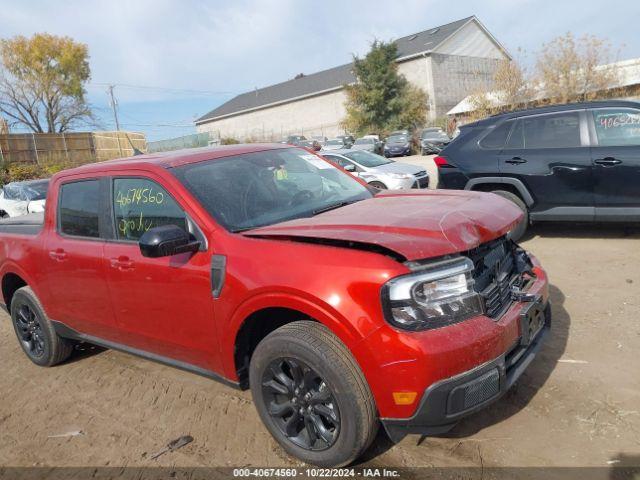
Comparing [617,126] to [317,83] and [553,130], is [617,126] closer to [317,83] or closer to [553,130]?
[553,130]

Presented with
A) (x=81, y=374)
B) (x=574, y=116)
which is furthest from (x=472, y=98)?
(x=81, y=374)

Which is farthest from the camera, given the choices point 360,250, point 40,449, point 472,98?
point 472,98

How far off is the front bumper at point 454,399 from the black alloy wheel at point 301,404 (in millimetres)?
344

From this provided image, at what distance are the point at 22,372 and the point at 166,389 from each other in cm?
166

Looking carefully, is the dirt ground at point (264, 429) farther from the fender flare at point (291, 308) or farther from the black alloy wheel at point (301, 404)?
the fender flare at point (291, 308)

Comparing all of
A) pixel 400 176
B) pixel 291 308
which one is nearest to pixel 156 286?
pixel 291 308

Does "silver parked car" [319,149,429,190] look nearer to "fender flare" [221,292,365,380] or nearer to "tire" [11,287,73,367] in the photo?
"tire" [11,287,73,367]

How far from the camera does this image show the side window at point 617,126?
20.0ft

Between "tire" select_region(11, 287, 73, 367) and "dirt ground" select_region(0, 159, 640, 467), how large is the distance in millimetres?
140

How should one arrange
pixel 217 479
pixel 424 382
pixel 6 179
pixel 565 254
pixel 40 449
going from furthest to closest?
pixel 6 179 < pixel 565 254 < pixel 40 449 < pixel 217 479 < pixel 424 382

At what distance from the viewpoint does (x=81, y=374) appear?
14.7 ft

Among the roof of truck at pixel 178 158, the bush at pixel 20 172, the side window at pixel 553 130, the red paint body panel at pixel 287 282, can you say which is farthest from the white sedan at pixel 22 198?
the bush at pixel 20 172

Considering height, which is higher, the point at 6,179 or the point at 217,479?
the point at 6,179

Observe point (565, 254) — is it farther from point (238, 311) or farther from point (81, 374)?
point (81, 374)
